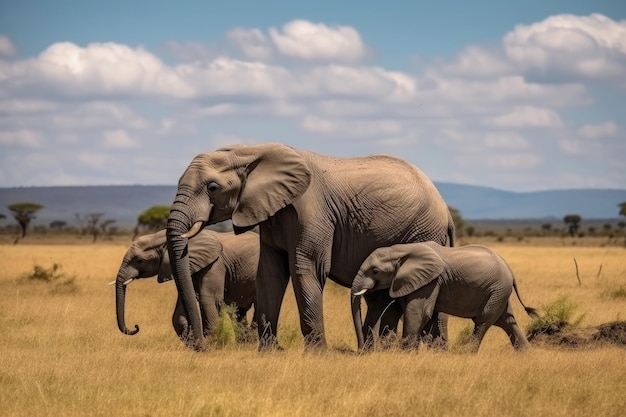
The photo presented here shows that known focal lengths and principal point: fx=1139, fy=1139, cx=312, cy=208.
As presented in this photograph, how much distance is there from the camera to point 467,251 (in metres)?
14.7

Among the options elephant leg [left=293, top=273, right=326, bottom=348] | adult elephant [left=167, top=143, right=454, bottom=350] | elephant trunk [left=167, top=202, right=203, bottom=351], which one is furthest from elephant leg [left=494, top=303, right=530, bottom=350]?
elephant trunk [left=167, top=202, right=203, bottom=351]

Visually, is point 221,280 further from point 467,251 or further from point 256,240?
point 467,251

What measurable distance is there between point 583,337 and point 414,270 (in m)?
3.35

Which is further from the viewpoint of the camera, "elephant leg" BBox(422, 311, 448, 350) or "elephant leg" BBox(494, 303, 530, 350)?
"elephant leg" BBox(494, 303, 530, 350)

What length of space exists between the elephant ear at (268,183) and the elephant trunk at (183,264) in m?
0.71

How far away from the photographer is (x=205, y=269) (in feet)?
56.2

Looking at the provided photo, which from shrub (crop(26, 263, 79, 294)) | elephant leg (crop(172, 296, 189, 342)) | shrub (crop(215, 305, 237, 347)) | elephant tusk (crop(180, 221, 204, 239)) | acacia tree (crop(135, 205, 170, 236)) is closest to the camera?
elephant tusk (crop(180, 221, 204, 239))

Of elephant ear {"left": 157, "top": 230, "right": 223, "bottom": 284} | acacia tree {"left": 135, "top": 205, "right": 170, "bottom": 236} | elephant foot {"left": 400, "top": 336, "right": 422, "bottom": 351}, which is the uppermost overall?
elephant ear {"left": 157, "top": 230, "right": 223, "bottom": 284}

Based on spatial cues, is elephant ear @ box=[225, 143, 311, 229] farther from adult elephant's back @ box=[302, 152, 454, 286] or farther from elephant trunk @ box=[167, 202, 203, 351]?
elephant trunk @ box=[167, 202, 203, 351]

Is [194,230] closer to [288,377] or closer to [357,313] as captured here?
[357,313]

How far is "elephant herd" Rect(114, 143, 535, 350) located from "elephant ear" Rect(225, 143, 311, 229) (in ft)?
0.04

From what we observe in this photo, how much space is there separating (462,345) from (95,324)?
691 centimetres

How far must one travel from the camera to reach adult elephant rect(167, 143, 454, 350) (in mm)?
14188

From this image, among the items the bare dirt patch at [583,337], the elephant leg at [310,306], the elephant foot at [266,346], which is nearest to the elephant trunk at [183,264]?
the elephant foot at [266,346]
